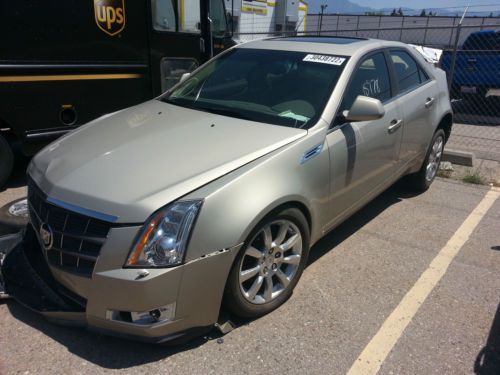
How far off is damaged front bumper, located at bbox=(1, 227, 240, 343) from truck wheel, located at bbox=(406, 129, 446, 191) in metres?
3.41

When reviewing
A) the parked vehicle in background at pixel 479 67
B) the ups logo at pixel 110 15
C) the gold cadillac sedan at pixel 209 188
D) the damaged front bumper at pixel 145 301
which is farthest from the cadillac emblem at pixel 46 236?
the parked vehicle in background at pixel 479 67

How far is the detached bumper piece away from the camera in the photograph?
2.62 metres

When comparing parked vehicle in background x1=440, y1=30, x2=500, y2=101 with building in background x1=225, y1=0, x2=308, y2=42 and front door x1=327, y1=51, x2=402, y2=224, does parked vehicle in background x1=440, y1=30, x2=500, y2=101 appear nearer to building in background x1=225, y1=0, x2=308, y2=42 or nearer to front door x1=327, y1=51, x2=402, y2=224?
front door x1=327, y1=51, x2=402, y2=224

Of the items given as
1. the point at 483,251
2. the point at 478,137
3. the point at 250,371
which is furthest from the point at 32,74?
the point at 478,137

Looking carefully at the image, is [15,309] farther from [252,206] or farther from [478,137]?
[478,137]

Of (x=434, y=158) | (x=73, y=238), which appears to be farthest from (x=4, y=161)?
(x=434, y=158)

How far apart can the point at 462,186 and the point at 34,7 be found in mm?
5418

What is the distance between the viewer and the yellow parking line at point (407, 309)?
2.68 meters

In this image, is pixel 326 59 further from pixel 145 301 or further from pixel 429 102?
pixel 145 301

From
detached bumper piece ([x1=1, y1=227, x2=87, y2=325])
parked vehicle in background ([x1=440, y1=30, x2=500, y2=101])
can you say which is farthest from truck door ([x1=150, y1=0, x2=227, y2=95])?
parked vehicle in background ([x1=440, y1=30, x2=500, y2=101])

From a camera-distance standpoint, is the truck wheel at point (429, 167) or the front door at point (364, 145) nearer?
the front door at point (364, 145)

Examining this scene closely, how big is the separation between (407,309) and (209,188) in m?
1.69

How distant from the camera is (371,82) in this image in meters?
3.98

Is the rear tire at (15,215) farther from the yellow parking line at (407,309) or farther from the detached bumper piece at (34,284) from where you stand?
the yellow parking line at (407,309)
